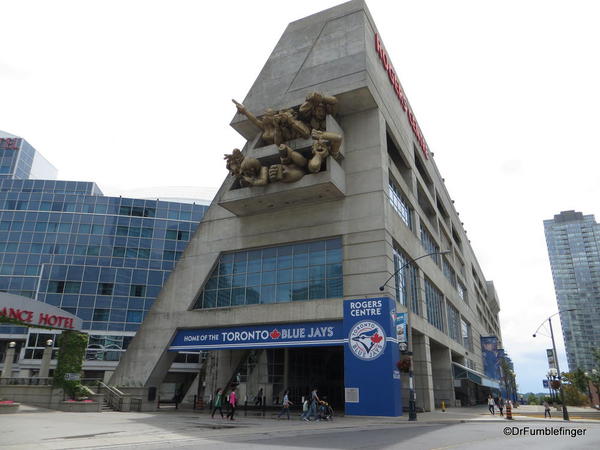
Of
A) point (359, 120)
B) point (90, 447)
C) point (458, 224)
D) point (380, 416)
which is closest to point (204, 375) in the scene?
point (380, 416)

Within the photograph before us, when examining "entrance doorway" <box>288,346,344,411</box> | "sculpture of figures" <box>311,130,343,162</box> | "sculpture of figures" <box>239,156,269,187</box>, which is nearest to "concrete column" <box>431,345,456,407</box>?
"entrance doorway" <box>288,346,344,411</box>

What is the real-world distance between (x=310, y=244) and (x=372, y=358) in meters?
9.36

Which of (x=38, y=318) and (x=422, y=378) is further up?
(x=38, y=318)

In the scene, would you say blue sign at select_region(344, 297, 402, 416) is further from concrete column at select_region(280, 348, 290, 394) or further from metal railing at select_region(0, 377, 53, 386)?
metal railing at select_region(0, 377, 53, 386)

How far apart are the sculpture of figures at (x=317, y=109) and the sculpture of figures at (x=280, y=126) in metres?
0.79

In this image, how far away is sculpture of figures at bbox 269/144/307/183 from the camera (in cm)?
3052

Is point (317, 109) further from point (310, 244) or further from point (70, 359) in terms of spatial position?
point (70, 359)

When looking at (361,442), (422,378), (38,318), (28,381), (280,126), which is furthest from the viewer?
(422,378)

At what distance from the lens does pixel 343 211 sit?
31.2 metres

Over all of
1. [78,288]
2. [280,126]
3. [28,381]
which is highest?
[280,126]

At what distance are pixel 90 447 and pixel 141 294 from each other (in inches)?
2464

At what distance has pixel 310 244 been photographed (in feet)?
105

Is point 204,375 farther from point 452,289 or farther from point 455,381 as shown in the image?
point 452,289

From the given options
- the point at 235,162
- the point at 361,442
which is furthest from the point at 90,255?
the point at 361,442
